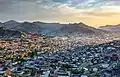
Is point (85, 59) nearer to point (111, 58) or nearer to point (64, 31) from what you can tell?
point (111, 58)

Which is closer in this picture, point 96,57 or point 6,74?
point 6,74

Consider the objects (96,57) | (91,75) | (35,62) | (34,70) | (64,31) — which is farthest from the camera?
(64,31)

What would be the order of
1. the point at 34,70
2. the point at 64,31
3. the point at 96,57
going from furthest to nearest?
the point at 64,31 < the point at 96,57 < the point at 34,70

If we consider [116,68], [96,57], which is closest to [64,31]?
[96,57]

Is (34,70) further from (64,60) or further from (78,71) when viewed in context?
(64,60)

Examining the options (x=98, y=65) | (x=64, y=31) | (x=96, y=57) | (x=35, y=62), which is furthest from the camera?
(x=64, y=31)

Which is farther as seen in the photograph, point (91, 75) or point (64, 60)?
point (64, 60)

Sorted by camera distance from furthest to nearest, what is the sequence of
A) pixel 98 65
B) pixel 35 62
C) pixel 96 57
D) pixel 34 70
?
pixel 96 57 → pixel 35 62 → pixel 98 65 → pixel 34 70

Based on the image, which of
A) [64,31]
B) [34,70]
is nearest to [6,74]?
[34,70]

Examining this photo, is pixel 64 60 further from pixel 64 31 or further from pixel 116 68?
pixel 64 31
